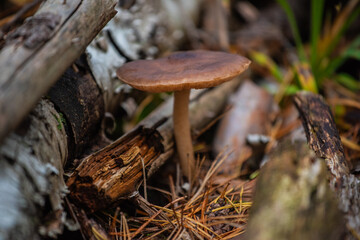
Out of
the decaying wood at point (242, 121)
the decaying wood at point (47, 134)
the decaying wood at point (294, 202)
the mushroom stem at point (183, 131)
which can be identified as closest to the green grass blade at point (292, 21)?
the decaying wood at point (242, 121)

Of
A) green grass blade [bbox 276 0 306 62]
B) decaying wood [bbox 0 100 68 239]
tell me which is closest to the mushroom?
decaying wood [bbox 0 100 68 239]

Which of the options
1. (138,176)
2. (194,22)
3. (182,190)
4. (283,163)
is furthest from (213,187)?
(194,22)

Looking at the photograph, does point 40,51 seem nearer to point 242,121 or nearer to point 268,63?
point 242,121

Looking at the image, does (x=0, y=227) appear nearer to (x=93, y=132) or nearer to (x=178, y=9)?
(x=93, y=132)

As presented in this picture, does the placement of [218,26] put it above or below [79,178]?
below

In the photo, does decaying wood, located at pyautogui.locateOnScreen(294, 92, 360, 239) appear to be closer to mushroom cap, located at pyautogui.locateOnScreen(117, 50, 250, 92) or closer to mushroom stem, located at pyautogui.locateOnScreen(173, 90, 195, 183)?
mushroom cap, located at pyautogui.locateOnScreen(117, 50, 250, 92)

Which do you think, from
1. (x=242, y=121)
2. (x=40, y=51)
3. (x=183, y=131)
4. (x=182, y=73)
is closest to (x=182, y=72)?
(x=182, y=73)
